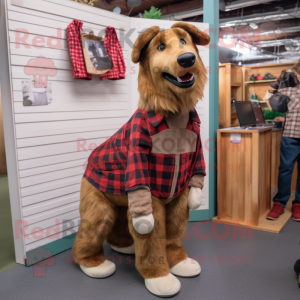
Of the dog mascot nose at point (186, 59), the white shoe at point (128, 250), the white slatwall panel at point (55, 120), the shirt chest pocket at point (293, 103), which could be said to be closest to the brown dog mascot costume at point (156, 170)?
the dog mascot nose at point (186, 59)

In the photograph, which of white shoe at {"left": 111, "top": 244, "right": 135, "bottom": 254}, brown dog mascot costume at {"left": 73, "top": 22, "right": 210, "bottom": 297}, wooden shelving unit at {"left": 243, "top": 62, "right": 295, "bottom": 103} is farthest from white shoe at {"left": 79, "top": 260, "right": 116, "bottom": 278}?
wooden shelving unit at {"left": 243, "top": 62, "right": 295, "bottom": 103}

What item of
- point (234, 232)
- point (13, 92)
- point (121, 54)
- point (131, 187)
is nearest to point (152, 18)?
point (121, 54)

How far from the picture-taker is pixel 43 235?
2406mm

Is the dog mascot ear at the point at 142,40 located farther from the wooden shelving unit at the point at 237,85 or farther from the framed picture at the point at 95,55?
the wooden shelving unit at the point at 237,85

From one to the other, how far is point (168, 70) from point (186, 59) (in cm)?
11

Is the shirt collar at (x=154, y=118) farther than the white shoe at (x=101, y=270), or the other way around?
the white shoe at (x=101, y=270)

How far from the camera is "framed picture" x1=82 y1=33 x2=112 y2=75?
251 cm

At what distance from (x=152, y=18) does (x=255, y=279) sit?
2.29m

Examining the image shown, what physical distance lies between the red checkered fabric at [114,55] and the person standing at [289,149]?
65.0 inches

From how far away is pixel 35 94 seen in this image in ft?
7.52

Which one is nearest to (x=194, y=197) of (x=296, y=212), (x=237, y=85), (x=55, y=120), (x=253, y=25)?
(x=55, y=120)

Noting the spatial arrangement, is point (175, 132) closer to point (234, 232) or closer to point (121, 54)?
point (121, 54)

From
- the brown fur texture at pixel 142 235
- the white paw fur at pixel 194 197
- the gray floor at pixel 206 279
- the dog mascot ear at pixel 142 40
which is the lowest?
the gray floor at pixel 206 279

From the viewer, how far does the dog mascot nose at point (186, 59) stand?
1.62 m
